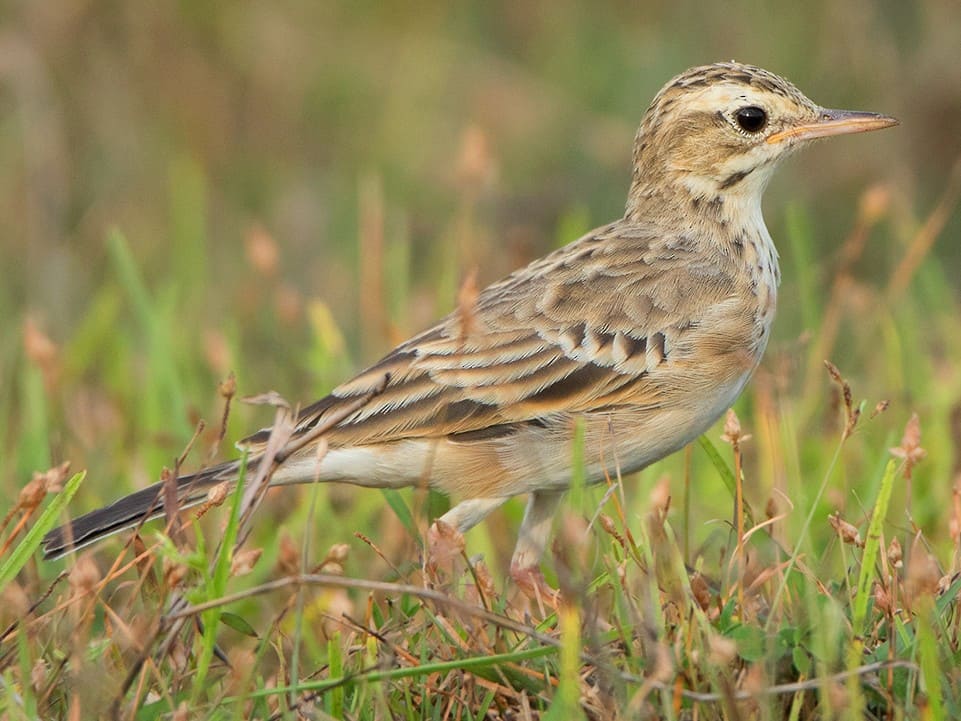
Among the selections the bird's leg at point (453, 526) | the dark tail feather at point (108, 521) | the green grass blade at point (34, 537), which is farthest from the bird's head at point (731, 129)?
the green grass blade at point (34, 537)

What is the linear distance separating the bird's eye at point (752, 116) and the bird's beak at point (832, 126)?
0.06 metres

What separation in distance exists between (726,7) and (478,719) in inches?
331

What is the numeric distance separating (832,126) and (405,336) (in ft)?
7.56

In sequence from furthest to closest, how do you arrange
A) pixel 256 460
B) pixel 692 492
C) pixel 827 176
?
pixel 827 176 < pixel 692 492 < pixel 256 460

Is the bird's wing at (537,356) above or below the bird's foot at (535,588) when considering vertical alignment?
above

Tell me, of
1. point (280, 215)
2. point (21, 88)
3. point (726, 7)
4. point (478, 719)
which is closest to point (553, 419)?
point (478, 719)

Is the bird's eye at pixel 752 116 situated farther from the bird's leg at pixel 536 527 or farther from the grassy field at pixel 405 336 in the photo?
the bird's leg at pixel 536 527

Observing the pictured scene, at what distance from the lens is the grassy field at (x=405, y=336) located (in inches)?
157

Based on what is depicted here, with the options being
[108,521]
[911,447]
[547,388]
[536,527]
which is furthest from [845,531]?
[108,521]

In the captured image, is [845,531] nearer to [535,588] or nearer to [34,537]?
[535,588]

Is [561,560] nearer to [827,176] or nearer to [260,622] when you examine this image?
[260,622]

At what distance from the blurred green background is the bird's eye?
798 mm

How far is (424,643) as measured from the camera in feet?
13.7

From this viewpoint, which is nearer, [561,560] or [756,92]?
[561,560]
